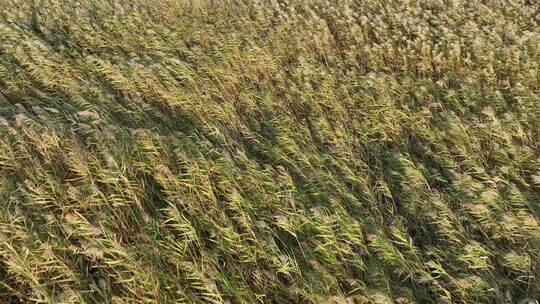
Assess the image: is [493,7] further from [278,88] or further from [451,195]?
[451,195]

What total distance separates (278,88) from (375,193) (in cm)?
321

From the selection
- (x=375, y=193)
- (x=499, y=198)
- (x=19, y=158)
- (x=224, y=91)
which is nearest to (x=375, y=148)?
(x=375, y=193)

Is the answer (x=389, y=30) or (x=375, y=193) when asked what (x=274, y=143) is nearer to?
(x=375, y=193)

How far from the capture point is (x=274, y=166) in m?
5.87

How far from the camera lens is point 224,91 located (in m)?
7.72

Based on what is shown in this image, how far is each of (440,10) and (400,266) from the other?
8380 millimetres

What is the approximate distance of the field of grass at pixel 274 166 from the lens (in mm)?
4188

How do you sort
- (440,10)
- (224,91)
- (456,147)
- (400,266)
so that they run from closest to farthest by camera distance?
(400,266)
(456,147)
(224,91)
(440,10)

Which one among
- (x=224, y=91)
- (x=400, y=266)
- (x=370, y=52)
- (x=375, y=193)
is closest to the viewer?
(x=400, y=266)

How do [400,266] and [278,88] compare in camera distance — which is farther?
[278,88]

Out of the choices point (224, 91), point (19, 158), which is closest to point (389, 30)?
point (224, 91)

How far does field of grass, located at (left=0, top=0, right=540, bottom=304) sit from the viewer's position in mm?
4188

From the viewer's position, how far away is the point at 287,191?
510 centimetres

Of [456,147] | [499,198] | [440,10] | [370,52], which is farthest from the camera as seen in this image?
[440,10]
